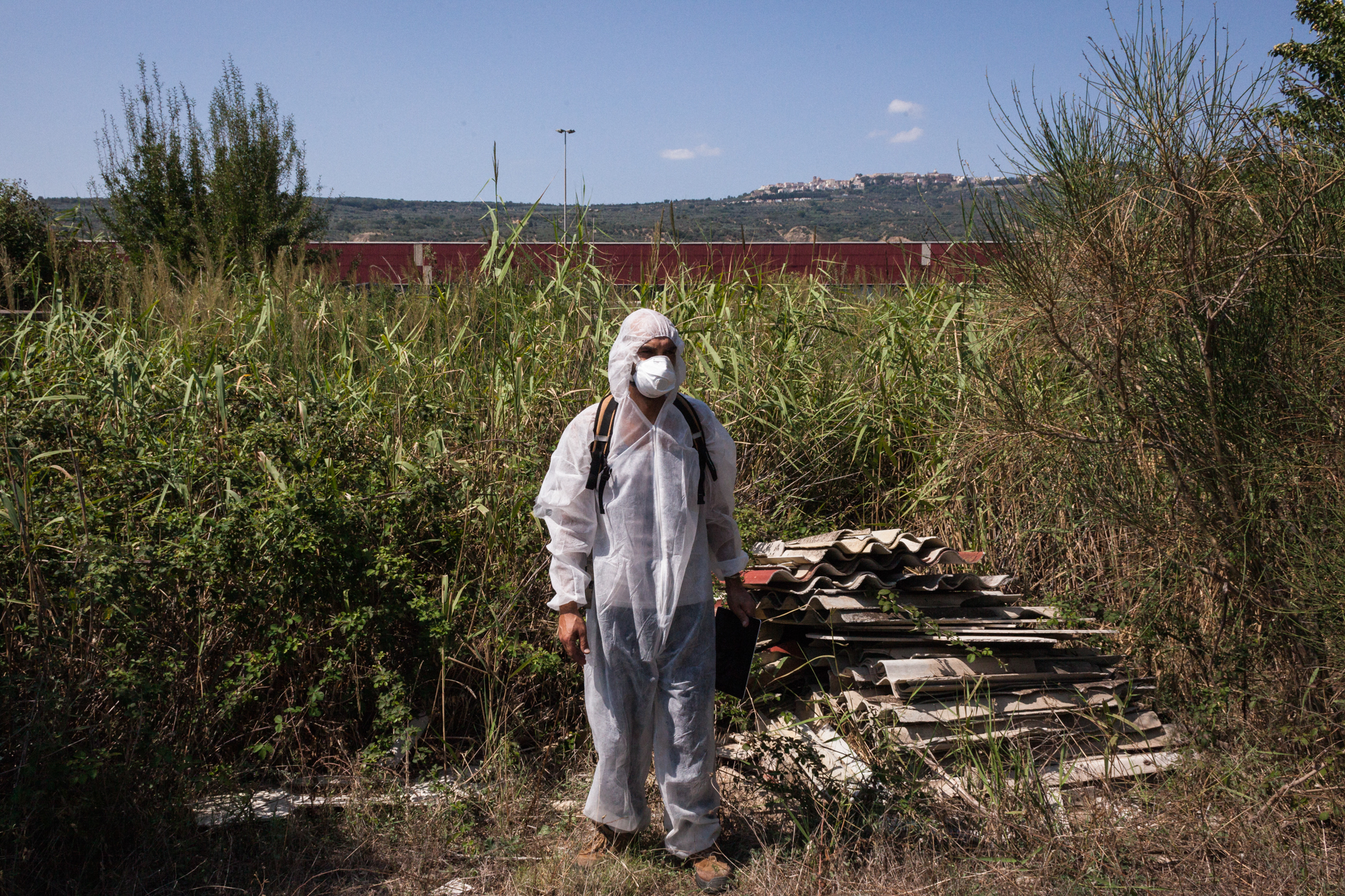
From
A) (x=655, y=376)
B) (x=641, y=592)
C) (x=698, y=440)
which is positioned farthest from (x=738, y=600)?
(x=655, y=376)

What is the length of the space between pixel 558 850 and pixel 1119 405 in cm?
262

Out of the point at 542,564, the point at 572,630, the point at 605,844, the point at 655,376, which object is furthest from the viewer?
the point at 542,564

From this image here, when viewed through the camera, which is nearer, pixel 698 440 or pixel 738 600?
pixel 698 440

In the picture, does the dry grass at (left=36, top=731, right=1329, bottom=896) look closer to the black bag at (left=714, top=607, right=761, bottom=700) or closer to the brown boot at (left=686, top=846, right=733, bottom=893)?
the brown boot at (left=686, top=846, right=733, bottom=893)

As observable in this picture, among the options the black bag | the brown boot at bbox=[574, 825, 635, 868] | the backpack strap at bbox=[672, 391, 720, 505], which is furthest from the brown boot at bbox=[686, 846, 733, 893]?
the backpack strap at bbox=[672, 391, 720, 505]

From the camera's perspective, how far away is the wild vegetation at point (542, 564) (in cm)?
285

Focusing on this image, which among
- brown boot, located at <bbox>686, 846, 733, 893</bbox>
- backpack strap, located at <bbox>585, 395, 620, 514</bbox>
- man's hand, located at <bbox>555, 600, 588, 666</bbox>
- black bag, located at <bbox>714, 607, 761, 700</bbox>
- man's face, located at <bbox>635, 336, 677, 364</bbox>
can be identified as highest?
man's face, located at <bbox>635, 336, 677, 364</bbox>

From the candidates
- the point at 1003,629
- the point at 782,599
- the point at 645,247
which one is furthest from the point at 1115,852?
the point at 645,247

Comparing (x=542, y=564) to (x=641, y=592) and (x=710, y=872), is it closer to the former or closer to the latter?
(x=641, y=592)

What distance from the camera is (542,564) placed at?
12.7 ft

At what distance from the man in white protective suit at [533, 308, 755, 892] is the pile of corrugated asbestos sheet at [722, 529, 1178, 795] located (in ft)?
2.35

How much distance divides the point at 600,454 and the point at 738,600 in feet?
2.28

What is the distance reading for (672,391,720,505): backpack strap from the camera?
2879mm

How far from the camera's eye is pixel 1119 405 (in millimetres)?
3438
